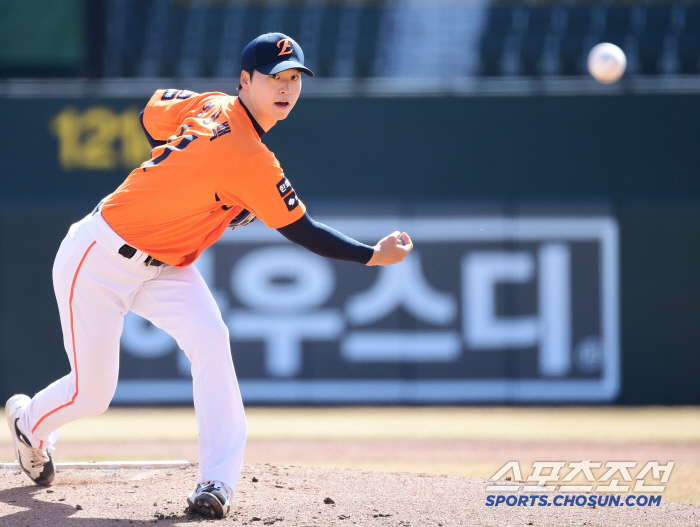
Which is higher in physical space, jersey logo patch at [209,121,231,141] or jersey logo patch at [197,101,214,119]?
jersey logo patch at [197,101,214,119]

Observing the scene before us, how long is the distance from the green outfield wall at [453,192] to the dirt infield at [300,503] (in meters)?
4.03

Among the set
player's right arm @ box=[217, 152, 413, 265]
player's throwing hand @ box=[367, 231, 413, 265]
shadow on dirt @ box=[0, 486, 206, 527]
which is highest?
player's right arm @ box=[217, 152, 413, 265]

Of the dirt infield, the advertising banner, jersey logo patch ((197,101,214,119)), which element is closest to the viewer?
the dirt infield

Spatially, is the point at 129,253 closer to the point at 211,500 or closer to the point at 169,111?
the point at 169,111

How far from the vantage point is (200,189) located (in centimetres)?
305

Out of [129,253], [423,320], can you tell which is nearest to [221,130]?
[129,253]

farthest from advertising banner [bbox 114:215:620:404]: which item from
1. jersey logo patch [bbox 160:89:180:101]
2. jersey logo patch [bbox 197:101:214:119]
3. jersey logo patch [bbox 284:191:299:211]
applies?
jersey logo patch [bbox 284:191:299:211]

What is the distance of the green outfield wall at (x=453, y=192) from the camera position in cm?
787

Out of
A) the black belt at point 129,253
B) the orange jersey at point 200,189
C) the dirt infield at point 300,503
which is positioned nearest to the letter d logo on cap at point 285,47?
the orange jersey at point 200,189

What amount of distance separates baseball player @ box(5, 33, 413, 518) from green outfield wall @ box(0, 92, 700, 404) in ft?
15.2

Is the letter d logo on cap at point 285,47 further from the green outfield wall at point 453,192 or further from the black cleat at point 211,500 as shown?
the green outfield wall at point 453,192

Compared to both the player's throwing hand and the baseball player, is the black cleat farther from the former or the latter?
the player's throwing hand

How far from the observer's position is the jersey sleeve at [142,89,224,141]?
3.43m

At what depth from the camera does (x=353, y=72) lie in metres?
8.63
